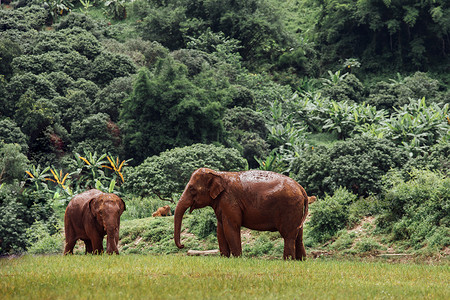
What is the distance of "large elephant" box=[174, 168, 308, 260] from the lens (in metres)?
12.9

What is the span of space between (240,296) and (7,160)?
27.8 m

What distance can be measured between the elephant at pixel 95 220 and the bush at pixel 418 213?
310 inches

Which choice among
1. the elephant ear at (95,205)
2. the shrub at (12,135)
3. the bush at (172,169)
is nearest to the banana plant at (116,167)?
the bush at (172,169)

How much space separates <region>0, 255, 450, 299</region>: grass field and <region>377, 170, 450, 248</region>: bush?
5.27 metres

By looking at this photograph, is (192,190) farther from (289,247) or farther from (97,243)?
(97,243)

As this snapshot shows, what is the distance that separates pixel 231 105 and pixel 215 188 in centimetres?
3117

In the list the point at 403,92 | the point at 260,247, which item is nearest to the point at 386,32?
the point at 403,92

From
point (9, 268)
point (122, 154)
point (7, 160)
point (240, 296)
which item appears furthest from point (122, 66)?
point (240, 296)

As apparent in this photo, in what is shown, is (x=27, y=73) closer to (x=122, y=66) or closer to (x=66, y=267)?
(x=122, y=66)

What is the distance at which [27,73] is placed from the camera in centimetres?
4134

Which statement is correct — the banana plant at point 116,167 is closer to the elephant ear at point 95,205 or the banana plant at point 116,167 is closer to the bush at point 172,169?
the bush at point 172,169

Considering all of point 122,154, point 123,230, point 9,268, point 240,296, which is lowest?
point 122,154

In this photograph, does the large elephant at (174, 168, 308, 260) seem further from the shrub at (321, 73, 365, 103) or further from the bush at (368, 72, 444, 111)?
the shrub at (321, 73, 365, 103)

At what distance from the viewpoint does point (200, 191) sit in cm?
1323
